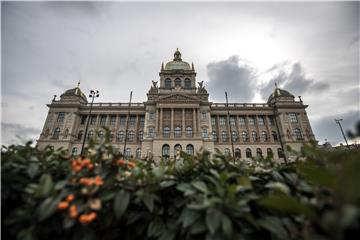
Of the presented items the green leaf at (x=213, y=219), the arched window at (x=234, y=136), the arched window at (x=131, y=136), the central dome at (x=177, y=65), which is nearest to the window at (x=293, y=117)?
the arched window at (x=234, y=136)

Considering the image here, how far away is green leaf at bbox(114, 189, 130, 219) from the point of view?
1.18 m

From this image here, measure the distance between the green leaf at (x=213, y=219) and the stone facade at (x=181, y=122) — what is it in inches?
1212

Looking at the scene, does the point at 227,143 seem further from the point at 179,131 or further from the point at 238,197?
the point at 238,197

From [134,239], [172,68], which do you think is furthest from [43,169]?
[172,68]

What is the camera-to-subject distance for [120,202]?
4.05 feet

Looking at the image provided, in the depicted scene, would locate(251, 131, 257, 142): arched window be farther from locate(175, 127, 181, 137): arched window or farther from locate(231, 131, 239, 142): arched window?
locate(175, 127, 181, 137): arched window

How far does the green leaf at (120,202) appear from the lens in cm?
118

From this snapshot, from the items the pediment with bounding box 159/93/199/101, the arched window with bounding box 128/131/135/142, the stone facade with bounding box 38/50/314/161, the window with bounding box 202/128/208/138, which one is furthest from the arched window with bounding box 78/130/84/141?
the window with bounding box 202/128/208/138

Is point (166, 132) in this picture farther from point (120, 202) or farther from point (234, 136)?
point (120, 202)

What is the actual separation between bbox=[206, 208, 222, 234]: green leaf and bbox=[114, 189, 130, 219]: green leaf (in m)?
0.60

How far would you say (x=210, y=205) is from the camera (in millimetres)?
1162

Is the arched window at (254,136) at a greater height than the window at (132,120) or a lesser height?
lesser

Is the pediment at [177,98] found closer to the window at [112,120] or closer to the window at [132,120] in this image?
the window at [132,120]

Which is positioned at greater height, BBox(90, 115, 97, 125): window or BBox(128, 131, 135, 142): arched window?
BBox(90, 115, 97, 125): window
